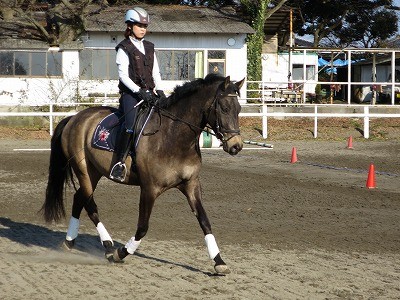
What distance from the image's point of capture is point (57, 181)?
401 inches

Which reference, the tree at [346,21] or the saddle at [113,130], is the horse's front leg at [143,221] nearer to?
the saddle at [113,130]

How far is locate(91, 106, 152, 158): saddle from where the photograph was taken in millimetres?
8562

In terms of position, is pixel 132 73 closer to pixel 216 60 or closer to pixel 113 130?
pixel 113 130

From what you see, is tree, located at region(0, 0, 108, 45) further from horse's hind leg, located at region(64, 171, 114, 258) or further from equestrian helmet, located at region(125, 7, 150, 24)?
equestrian helmet, located at region(125, 7, 150, 24)

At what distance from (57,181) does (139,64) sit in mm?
2303

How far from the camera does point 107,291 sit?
721 cm

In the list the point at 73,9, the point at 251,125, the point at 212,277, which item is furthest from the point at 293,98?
the point at 212,277

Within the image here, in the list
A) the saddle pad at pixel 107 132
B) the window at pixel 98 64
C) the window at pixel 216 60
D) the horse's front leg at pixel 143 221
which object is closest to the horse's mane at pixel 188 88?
the saddle pad at pixel 107 132

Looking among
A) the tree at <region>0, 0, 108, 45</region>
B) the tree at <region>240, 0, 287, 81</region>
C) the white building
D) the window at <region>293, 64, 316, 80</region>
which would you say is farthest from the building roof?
the window at <region>293, 64, 316, 80</region>

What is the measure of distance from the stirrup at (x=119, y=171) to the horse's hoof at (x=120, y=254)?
0.80 m

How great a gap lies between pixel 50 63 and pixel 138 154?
96.4 ft

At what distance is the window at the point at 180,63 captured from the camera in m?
39.4

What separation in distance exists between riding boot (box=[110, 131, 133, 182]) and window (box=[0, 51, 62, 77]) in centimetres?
2875

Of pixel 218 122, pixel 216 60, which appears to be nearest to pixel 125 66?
pixel 218 122
